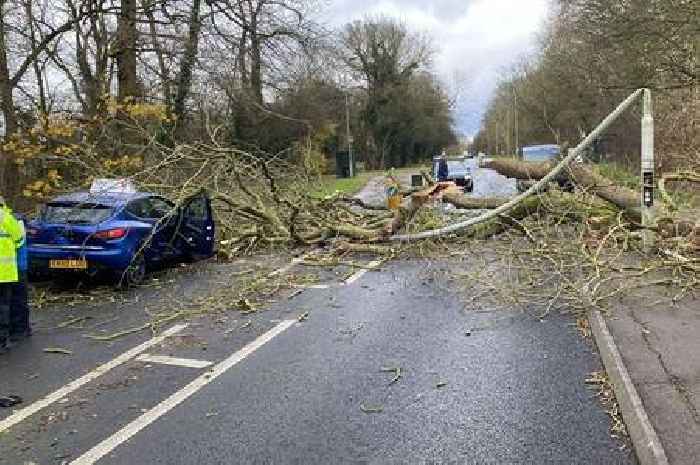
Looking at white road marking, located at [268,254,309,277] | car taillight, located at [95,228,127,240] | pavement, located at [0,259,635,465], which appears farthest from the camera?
white road marking, located at [268,254,309,277]

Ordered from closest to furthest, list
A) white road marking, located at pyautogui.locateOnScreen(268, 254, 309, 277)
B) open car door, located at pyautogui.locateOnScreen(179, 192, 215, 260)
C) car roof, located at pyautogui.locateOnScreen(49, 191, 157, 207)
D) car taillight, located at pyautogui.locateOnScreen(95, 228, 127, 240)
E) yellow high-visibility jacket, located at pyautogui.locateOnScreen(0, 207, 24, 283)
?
A: yellow high-visibility jacket, located at pyautogui.locateOnScreen(0, 207, 24, 283)
car taillight, located at pyautogui.locateOnScreen(95, 228, 127, 240)
car roof, located at pyautogui.locateOnScreen(49, 191, 157, 207)
white road marking, located at pyautogui.locateOnScreen(268, 254, 309, 277)
open car door, located at pyautogui.locateOnScreen(179, 192, 215, 260)

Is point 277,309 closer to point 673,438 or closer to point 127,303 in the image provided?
point 127,303

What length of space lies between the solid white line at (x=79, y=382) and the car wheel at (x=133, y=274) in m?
2.67

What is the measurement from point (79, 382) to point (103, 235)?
4.27m

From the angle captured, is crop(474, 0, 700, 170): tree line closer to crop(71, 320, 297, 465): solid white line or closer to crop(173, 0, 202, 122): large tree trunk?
crop(71, 320, 297, 465): solid white line

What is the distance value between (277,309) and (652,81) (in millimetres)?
20680

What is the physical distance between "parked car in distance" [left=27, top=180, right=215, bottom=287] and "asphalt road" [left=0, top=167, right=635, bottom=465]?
4.32 ft

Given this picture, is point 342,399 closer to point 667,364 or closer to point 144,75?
point 667,364

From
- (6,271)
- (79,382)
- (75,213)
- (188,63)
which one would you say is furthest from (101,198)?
(188,63)

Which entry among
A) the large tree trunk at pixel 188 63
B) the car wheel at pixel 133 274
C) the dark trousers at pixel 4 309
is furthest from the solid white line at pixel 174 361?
the large tree trunk at pixel 188 63

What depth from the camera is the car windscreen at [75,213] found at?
10.1 metres

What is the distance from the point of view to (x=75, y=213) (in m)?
10.3

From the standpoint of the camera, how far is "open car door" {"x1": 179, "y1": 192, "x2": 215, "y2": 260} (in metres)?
12.2

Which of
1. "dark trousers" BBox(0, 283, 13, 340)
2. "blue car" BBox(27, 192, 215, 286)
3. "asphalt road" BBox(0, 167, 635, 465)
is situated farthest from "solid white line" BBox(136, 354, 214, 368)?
"blue car" BBox(27, 192, 215, 286)
